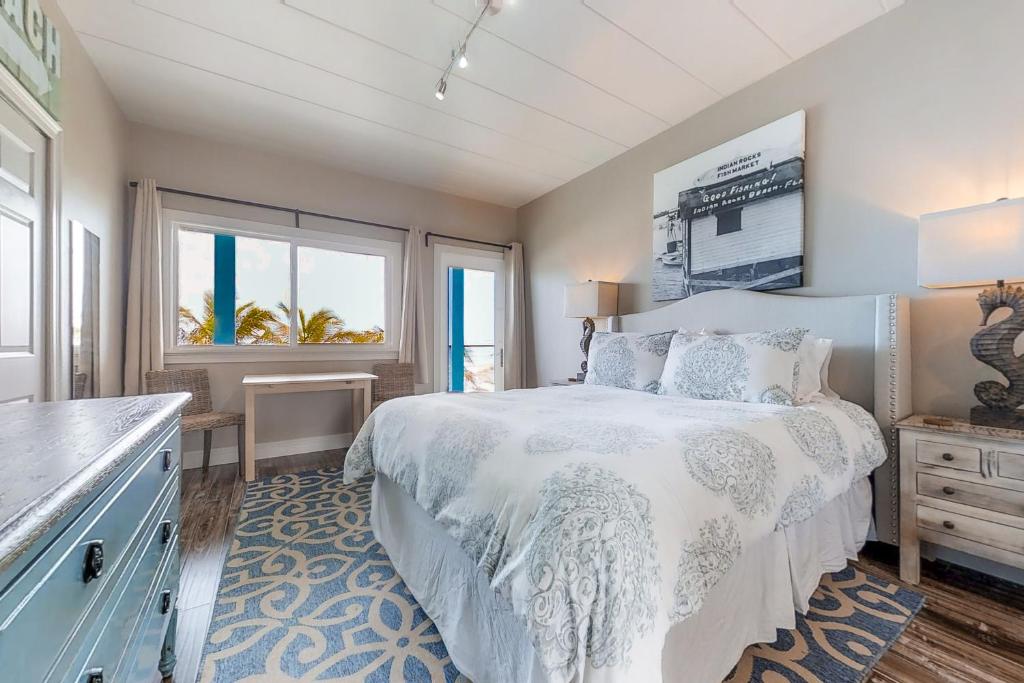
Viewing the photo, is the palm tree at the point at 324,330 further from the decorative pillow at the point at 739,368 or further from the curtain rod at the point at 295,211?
the decorative pillow at the point at 739,368

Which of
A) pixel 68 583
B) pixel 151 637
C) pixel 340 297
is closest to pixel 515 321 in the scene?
pixel 340 297

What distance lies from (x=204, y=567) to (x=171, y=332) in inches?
87.9

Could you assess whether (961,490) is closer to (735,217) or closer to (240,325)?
(735,217)

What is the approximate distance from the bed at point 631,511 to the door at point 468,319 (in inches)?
97.2

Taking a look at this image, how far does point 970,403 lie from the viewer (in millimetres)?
1935

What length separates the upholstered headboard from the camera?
6.63 feet

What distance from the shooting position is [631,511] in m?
0.96

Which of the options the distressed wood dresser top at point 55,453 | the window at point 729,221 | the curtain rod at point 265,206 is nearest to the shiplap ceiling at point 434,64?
the curtain rod at point 265,206

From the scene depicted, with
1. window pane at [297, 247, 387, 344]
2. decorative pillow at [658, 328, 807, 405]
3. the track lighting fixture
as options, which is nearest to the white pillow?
decorative pillow at [658, 328, 807, 405]

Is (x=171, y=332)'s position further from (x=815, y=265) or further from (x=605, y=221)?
(x=815, y=265)

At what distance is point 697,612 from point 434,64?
9.51 feet

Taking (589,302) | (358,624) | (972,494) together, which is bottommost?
(358,624)

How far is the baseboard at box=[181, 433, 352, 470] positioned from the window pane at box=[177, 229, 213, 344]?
36.7 inches

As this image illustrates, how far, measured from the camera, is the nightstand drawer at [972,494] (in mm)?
1602
